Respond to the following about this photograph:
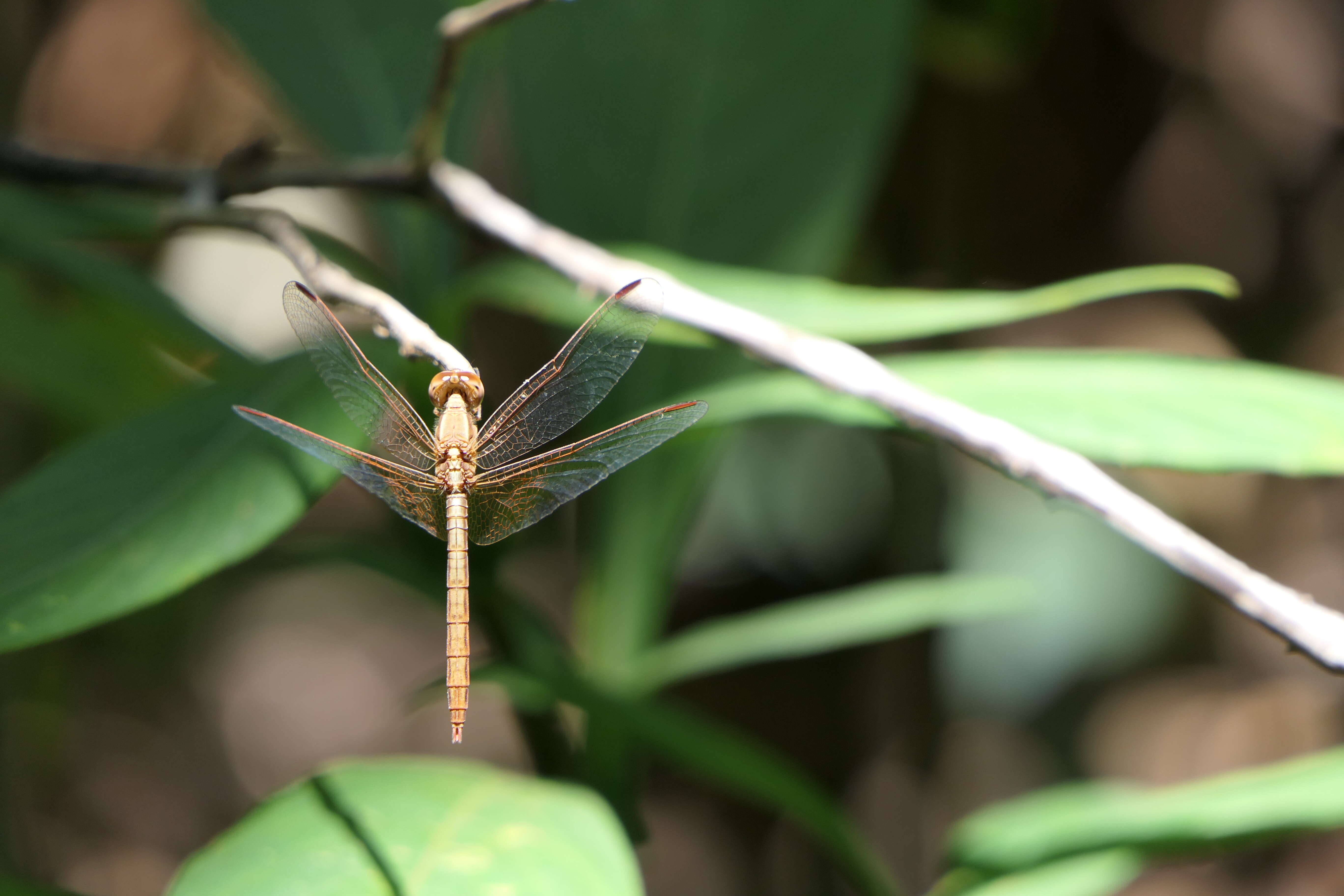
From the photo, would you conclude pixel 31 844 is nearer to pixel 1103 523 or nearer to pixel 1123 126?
pixel 1103 523

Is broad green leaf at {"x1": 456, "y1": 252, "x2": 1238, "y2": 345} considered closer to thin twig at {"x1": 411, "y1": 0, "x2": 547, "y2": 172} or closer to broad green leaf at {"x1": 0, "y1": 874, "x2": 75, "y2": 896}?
thin twig at {"x1": 411, "y1": 0, "x2": 547, "y2": 172}

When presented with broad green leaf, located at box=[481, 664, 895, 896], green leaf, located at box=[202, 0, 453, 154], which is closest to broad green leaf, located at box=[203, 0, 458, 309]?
green leaf, located at box=[202, 0, 453, 154]

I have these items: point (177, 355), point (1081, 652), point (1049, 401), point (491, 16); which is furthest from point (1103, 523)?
point (1081, 652)

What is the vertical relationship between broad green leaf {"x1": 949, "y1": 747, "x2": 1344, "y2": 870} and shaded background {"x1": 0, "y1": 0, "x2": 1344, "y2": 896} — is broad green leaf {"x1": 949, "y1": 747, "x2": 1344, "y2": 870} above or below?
below

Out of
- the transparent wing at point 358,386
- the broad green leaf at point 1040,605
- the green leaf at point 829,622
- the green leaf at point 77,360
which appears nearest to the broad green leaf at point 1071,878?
the green leaf at point 829,622

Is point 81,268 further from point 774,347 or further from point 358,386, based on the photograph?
point 774,347

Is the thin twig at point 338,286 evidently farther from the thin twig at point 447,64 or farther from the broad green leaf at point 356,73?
the broad green leaf at point 356,73
